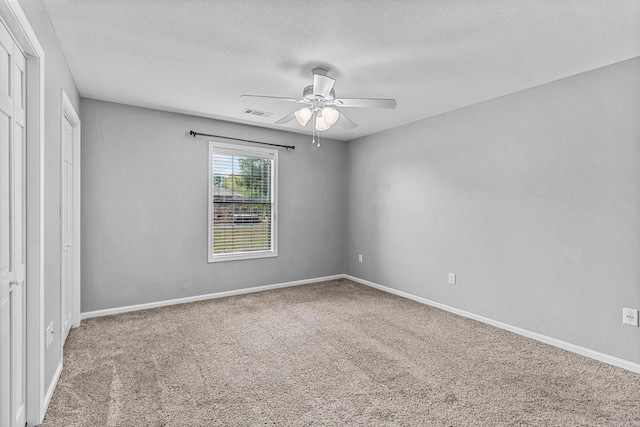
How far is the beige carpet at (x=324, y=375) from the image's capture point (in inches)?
80.7

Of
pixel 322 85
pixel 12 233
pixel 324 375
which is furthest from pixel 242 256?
pixel 12 233

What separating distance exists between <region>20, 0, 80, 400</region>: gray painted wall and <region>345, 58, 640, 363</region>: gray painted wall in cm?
383

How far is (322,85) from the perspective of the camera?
8.99 feet

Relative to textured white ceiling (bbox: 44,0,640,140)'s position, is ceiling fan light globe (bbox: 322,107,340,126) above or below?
below

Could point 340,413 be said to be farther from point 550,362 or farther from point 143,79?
point 143,79

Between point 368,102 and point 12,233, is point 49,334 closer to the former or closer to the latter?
point 12,233

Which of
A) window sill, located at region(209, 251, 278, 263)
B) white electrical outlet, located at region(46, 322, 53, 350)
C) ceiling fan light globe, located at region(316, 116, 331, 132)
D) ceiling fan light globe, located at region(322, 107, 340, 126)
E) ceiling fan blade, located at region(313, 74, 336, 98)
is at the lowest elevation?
white electrical outlet, located at region(46, 322, 53, 350)

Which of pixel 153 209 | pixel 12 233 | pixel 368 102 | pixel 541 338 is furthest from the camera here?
pixel 153 209

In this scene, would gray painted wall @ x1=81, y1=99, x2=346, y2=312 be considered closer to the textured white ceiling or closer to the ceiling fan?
the textured white ceiling

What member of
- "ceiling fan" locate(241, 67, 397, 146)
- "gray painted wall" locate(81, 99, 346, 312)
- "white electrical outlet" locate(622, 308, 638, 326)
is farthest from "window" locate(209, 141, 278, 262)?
"white electrical outlet" locate(622, 308, 638, 326)

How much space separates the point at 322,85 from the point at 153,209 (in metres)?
2.67

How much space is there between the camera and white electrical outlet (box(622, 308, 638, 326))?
104 inches

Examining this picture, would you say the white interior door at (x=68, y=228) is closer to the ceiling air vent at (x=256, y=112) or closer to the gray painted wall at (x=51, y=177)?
the gray painted wall at (x=51, y=177)

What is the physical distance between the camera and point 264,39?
239 centimetres
